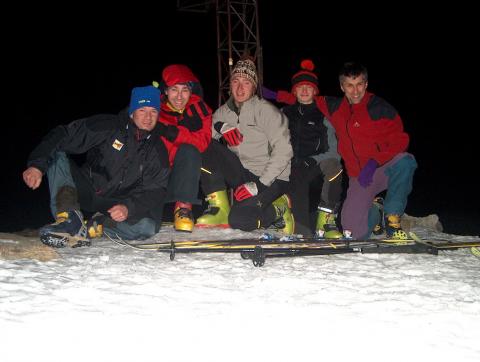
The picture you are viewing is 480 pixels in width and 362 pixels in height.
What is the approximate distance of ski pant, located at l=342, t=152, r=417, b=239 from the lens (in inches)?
125

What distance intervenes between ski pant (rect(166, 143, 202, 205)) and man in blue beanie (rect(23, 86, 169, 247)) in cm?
7

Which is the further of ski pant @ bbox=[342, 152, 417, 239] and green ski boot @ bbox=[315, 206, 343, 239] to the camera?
green ski boot @ bbox=[315, 206, 343, 239]

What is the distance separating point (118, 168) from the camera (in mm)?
2928

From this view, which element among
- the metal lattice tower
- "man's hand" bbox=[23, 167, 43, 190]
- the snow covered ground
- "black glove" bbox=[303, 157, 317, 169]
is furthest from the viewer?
the metal lattice tower

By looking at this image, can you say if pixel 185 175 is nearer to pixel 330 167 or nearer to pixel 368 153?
pixel 330 167

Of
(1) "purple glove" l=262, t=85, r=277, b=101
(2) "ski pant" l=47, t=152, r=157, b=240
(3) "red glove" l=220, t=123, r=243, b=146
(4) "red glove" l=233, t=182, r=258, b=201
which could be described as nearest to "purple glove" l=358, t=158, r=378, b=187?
(4) "red glove" l=233, t=182, r=258, b=201

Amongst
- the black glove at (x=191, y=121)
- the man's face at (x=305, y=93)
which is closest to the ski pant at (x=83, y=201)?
the black glove at (x=191, y=121)

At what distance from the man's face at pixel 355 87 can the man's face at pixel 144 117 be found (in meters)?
1.53

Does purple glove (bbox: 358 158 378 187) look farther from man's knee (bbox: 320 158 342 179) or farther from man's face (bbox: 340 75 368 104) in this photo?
man's face (bbox: 340 75 368 104)

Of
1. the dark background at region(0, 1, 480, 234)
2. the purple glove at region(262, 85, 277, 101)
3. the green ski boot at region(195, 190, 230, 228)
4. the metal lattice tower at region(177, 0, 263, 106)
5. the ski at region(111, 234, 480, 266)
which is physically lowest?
the ski at region(111, 234, 480, 266)

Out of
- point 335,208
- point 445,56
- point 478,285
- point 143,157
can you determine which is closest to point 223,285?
point 478,285

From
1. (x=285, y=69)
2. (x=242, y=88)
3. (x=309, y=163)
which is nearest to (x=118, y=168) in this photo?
(x=242, y=88)

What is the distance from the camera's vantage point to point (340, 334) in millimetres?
1393

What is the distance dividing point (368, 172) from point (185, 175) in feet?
4.57
